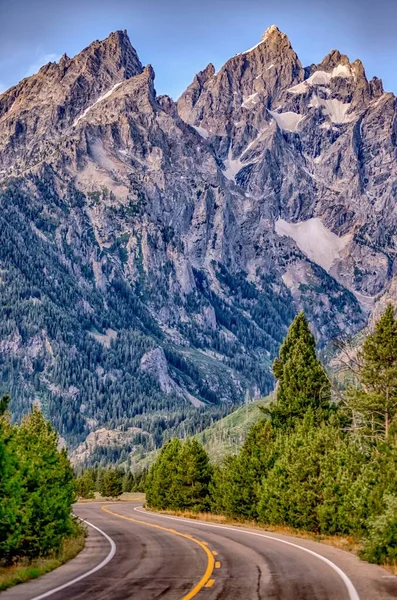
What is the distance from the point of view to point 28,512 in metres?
25.2

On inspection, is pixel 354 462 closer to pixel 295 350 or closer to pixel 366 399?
pixel 366 399

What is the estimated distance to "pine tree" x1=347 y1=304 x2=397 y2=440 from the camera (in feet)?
143

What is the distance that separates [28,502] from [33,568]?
7.69ft

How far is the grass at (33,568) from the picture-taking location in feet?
73.7

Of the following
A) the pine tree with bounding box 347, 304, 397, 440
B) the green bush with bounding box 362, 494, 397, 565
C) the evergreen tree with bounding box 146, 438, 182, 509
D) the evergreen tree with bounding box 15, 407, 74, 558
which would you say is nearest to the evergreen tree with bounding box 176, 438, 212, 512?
the evergreen tree with bounding box 146, 438, 182, 509

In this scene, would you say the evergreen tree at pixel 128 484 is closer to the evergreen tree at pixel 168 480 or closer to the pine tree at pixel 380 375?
the evergreen tree at pixel 168 480

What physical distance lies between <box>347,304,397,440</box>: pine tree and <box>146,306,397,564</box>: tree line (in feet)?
0.21

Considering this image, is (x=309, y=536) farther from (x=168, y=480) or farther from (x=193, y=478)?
(x=168, y=480)

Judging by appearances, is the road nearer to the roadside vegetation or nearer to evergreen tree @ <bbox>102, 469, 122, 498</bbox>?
the roadside vegetation

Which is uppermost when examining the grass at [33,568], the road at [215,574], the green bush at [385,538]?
the green bush at [385,538]

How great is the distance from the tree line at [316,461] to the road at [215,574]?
240 centimetres

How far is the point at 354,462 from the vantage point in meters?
36.6

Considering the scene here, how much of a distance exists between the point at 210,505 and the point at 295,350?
2077cm

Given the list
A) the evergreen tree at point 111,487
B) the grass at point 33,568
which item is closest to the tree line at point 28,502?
the grass at point 33,568
